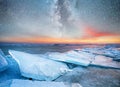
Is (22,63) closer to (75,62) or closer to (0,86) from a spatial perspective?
(0,86)

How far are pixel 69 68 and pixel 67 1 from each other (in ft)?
18.4

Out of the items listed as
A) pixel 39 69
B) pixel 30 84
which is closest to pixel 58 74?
pixel 39 69

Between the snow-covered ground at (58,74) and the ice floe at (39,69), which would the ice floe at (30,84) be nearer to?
the snow-covered ground at (58,74)

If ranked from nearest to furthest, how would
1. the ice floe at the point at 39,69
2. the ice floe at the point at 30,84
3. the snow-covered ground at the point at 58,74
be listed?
the ice floe at the point at 30,84 → the snow-covered ground at the point at 58,74 → the ice floe at the point at 39,69

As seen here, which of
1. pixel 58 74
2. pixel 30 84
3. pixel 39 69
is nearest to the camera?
pixel 30 84

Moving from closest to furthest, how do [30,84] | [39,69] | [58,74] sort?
[30,84], [39,69], [58,74]

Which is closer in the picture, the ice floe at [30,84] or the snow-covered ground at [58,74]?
the ice floe at [30,84]

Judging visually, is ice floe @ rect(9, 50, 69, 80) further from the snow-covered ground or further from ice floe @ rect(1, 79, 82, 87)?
ice floe @ rect(1, 79, 82, 87)

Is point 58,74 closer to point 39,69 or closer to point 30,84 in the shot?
point 39,69

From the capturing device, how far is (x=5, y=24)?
28.3ft

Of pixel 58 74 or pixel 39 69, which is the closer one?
pixel 39 69

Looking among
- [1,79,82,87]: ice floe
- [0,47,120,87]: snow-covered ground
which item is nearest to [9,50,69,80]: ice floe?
[0,47,120,87]: snow-covered ground

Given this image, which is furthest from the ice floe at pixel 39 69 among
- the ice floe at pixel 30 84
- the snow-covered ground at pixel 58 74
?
the ice floe at pixel 30 84

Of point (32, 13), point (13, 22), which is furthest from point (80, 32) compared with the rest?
point (13, 22)
